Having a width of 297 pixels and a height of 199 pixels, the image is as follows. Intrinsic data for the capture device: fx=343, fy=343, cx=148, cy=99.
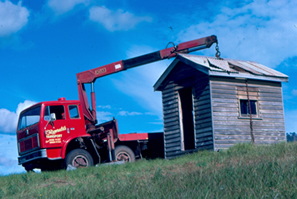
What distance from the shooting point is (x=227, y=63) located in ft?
53.4

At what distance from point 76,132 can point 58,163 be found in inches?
67.5

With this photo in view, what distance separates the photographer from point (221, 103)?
49.6ft

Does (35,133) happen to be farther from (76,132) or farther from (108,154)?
(108,154)

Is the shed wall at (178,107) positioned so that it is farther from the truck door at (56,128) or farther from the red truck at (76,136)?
the truck door at (56,128)

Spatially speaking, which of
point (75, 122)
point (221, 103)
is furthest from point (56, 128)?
point (221, 103)

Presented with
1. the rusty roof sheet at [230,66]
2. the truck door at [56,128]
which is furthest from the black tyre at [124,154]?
the rusty roof sheet at [230,66]

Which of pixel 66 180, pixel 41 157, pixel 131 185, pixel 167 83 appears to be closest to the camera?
pixel 131 185

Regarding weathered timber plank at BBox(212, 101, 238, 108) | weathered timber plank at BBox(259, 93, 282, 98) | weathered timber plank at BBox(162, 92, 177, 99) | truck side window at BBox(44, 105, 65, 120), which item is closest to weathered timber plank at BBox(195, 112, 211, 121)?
weathered timber plank at BBox(212, 101, 238, 108)

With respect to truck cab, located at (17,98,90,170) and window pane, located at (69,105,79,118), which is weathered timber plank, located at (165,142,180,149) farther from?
window pane, located at (69,105,79,118)

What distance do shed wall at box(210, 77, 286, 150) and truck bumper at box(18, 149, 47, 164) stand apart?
23.5 ft

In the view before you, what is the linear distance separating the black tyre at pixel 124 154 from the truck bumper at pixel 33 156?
341 cm

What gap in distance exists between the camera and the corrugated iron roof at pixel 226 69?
1508 cm

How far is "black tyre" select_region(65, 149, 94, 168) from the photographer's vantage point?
14.3 meters

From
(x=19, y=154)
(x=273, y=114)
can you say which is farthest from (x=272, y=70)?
(x=19, y=154)
